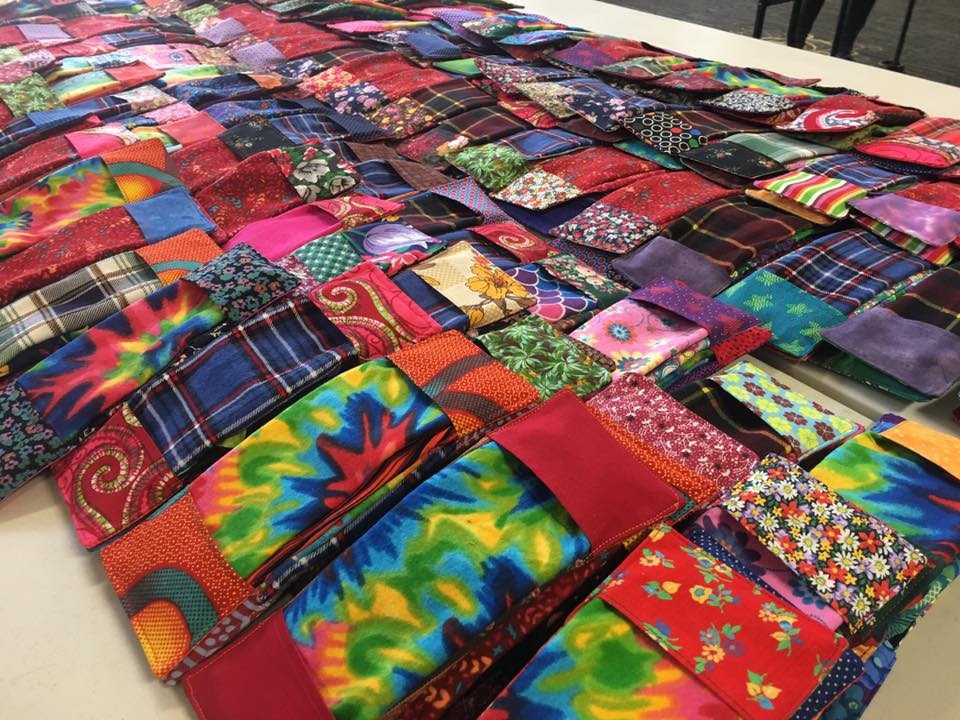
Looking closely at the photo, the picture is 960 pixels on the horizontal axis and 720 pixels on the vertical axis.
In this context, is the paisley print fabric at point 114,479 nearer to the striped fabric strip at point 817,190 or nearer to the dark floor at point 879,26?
the striped fabric strip at point 817,190

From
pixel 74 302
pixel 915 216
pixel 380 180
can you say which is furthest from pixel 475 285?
pixel 915 216

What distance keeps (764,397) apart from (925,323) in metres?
0.27

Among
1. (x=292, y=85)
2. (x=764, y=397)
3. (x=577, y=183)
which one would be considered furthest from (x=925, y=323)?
(x=292, y=85)

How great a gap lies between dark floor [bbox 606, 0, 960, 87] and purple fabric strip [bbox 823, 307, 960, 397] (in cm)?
308

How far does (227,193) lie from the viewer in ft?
4.12

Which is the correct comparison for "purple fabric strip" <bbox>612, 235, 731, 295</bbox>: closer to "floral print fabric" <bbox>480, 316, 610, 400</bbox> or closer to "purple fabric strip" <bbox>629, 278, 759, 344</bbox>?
"purple fabric strip" <bbox>629, 278, 759, 344</bbox>

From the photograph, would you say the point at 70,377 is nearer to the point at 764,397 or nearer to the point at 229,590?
the point at 229,590

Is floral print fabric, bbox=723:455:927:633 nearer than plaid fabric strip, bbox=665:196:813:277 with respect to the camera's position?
Yes

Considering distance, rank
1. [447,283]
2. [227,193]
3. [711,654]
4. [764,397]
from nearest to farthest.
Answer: [711,654] < [764,397] < [447,283] < [227,193]

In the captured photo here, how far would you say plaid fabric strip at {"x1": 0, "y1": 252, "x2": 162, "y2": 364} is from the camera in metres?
0.96

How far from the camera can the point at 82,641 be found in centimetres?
71

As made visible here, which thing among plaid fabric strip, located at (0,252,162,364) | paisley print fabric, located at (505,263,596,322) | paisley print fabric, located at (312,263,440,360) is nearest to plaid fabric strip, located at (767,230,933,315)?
paisley print fabric, located at (505,263,596,322)

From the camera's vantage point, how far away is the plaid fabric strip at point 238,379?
0.82 meters

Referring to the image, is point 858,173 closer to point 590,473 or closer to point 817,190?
point 817,190
